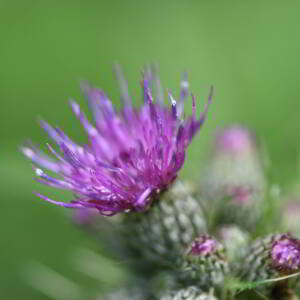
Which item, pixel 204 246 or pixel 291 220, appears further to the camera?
pixel 291 220

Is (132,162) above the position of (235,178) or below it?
below

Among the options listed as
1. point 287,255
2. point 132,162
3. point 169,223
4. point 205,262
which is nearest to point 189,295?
point 205,262

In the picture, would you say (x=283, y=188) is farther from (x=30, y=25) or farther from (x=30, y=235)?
(x=30, y=25)

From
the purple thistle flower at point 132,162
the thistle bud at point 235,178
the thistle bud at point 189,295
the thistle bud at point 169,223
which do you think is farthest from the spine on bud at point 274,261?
the purple thistle flower at point 132,162

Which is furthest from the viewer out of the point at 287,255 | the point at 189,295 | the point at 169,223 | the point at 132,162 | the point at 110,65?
the point at 110,65

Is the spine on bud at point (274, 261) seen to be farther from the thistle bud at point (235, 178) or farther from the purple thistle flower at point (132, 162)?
the purple thistle flower at point (132, 162)

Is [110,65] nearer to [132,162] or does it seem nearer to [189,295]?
[132,162]

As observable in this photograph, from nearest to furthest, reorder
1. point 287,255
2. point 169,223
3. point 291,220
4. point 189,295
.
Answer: point 287,255 < point 189,295 < point 169,223 < point 291,220

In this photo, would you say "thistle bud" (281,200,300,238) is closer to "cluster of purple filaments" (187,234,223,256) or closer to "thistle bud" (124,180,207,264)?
"thistle bud" (124,180,207,264)
